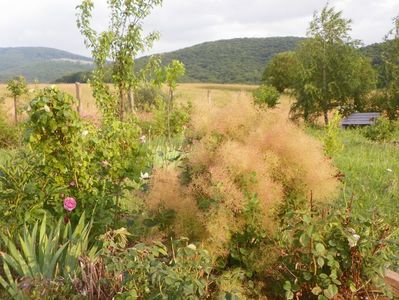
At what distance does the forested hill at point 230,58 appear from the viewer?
6850 centimetres

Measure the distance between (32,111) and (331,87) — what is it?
13.9 m

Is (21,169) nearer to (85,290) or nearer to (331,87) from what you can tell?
(85,290)

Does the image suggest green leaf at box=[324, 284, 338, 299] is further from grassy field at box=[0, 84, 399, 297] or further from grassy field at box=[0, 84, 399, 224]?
grassy field at box=[0, 84, 399, 224]

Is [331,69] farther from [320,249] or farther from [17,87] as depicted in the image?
[320,249]

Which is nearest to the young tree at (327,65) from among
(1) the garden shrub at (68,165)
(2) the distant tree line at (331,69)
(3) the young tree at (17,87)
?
(2) the distant tree line at (331,69)

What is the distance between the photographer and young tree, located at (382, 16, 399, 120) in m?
14.8

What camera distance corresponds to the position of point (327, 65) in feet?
50.5

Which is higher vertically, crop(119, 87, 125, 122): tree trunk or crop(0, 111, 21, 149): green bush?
crop(119, 87, 125, 122): tree trunk

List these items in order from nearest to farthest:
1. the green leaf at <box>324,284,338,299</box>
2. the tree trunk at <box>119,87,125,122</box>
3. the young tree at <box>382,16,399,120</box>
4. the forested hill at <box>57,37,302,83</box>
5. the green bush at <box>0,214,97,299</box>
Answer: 1. the green leaf at <box>324,284,338,299</box>
2. the green bush at <box>0,214,97,299</box>
3. the tree trunk at <box>119,87,125,122</box>
4. the young tree at <box>382,16,399,120</box>
5. the forested hill at <box>57,37,302,83</box>

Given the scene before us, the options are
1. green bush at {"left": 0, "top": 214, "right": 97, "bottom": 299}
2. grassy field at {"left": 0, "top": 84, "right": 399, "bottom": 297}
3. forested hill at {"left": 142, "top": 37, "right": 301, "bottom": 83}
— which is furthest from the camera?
forested hill at {"left": 142, "top": 37, "right": 301, "bottom": 83}

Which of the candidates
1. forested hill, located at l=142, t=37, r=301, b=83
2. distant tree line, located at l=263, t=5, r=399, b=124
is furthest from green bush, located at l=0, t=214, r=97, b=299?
forested hill, located at l=142, t=37, r=301, b=83

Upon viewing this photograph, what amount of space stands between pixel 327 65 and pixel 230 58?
6425 centimetres

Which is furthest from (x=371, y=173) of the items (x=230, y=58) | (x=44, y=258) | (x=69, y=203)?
(x=230, y=58)

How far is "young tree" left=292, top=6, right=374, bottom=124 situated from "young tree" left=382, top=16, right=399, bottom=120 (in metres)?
0.93
